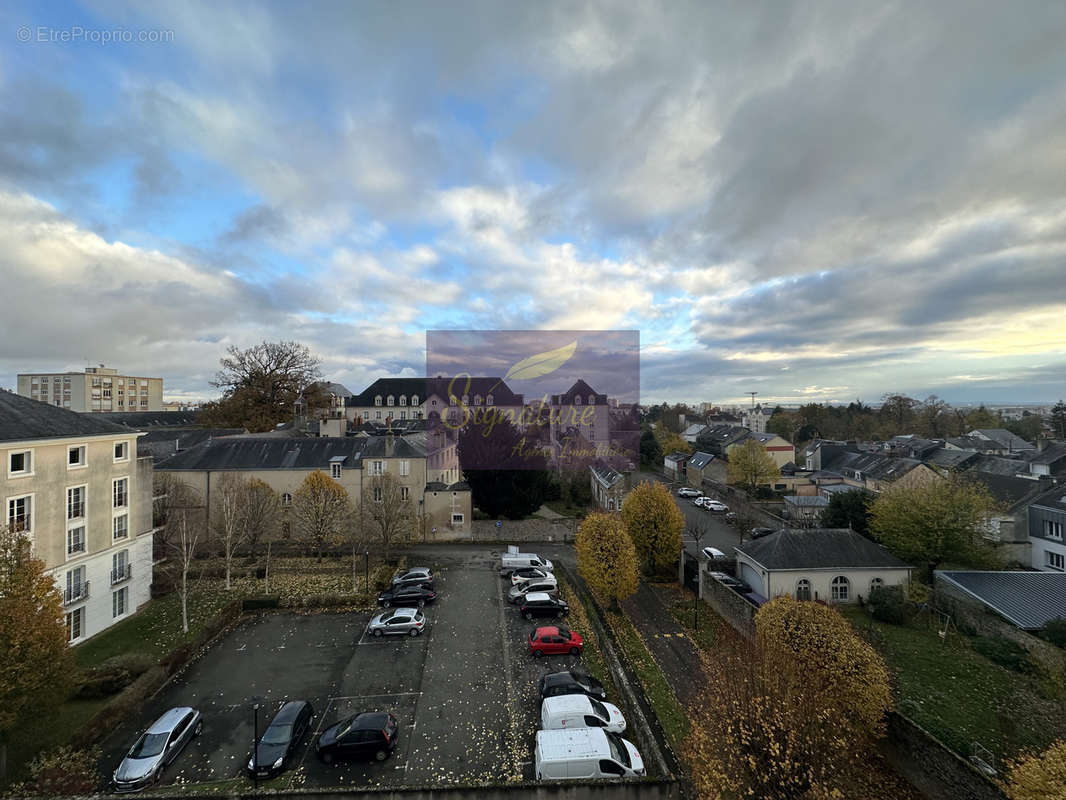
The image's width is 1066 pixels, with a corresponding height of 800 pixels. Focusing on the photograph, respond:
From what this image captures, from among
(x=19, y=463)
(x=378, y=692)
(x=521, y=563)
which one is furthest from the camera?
(x=521, y=563)

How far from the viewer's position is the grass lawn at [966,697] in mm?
10875

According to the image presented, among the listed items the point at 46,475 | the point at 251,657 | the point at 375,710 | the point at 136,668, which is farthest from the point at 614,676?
the point at 46,475

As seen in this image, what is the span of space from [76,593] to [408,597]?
11.2m

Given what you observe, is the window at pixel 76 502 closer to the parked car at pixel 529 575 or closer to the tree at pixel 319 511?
the tree at pixel 319 511

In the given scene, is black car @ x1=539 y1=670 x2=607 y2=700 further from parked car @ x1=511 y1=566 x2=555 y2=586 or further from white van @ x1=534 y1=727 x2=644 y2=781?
parked car @ x1=511 y1=566 x2=555 y2=586

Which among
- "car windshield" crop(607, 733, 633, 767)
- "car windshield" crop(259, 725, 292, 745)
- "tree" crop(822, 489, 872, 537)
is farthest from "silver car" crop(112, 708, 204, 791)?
"tree" crop(822, 489, 872, 537)

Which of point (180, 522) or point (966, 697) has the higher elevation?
point (180, 522)

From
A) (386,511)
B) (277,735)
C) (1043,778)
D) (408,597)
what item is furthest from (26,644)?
(1043,778)

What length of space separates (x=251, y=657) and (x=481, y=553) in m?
12.9

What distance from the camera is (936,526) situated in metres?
19.8

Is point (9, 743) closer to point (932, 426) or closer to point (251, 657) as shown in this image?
point (251, 657)

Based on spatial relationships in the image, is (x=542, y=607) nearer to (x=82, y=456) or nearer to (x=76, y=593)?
(x=76, y=593)

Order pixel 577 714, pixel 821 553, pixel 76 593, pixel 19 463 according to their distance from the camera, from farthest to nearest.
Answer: pixel 821 553 → pixel 76 593 → pixel 19 463 → pixel 577 714

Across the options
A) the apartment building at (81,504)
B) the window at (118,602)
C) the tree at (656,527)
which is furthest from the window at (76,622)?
the tree at (656,527)
